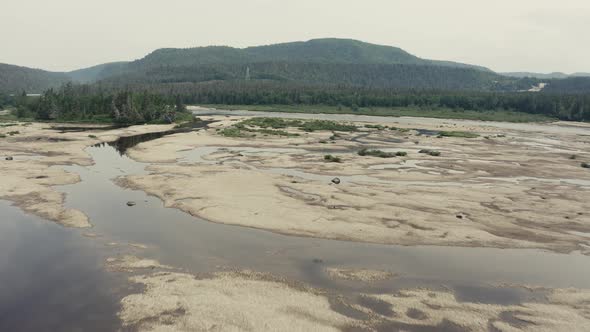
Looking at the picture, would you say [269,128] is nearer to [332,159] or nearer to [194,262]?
[332,159]

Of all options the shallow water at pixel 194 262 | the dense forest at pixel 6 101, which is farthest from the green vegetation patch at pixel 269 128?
the dense forest at pixel 6 101

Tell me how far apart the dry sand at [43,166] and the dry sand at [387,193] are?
766 cm

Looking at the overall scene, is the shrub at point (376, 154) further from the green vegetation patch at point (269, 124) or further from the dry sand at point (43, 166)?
the green vegetation patch at point (269, 124)

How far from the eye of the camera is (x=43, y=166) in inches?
2093

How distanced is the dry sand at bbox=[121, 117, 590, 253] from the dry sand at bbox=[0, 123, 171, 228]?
766 centimetres

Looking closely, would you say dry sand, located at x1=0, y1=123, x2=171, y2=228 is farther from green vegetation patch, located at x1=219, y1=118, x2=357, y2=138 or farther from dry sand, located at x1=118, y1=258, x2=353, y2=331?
green vegetation patch, located at x1=219, y1=118, x2=357, y2=138

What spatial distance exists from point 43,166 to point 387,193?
135ft

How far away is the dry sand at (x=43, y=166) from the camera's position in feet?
118

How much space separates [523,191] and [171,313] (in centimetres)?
3937

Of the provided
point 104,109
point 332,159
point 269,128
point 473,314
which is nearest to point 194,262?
point 473,314

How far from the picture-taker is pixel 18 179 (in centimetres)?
4531

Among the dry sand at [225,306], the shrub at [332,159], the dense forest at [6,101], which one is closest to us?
the dry sand at [225,306]

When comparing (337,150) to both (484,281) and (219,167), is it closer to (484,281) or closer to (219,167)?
(219,167)

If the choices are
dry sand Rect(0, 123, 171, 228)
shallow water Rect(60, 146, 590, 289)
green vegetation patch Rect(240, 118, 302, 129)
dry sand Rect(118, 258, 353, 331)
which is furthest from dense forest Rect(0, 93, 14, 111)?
dry sand Rect(118, 258, 353, 331)
